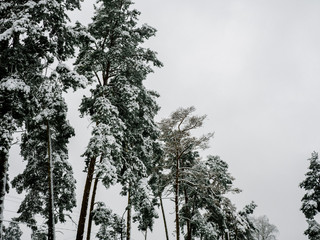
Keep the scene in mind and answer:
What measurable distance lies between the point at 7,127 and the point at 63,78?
2555mm

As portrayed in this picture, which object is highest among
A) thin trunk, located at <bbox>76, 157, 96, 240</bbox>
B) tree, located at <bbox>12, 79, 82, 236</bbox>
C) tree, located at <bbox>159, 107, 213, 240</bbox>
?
tree, located at <bbox>159, 107, 213, 240</bbox>

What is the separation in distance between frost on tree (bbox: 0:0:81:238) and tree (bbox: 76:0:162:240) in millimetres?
1624

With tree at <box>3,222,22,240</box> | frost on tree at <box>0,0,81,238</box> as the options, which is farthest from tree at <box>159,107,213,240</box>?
tree at <box>3,222,22,240</box>

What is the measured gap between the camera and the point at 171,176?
18.5 meters

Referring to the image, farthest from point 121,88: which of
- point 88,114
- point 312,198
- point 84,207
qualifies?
point 312,198

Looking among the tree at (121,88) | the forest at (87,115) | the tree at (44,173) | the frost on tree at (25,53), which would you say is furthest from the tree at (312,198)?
the frost on tree at (25,53)

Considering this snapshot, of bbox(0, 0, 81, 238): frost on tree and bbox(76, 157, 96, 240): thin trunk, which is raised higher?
bbox(0, 0, 81, 238): frost on tree

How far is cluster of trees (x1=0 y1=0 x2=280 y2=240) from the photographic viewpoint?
8.68 meters

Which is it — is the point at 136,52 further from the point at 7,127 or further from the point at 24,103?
the point at 7,127

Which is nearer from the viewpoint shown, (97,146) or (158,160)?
(97,146)

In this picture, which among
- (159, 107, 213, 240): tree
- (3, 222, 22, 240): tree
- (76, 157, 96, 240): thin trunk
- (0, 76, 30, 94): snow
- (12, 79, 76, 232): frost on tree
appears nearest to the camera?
(0, 76, 30, 94): snow

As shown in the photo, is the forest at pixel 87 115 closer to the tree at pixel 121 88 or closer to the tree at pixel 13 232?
the tree at pixel 121 88

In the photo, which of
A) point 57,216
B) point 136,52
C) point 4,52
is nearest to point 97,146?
point 4,52

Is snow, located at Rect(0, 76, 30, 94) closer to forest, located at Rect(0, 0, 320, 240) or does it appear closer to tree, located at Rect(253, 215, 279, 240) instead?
forest, located at Rect(0, 0, 320, 240)
